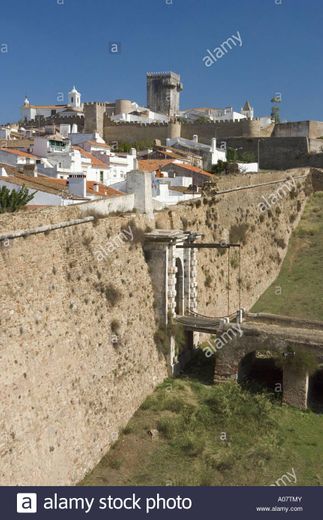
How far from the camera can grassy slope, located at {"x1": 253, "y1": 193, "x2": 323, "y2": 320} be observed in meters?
24.8

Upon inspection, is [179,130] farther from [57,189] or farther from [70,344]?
[70,344]

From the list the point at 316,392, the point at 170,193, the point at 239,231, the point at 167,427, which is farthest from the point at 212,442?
the point at 239,231

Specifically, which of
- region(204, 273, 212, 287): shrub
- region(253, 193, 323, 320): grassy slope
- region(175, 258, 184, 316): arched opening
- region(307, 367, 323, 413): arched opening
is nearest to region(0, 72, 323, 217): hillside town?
region(175, 258, 184, 316): arched opening

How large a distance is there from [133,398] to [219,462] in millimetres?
3041

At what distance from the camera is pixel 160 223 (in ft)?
64.7

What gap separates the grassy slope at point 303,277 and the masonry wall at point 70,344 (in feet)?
24.4

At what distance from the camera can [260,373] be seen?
19578 millimetres

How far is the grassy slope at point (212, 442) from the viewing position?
13.2m

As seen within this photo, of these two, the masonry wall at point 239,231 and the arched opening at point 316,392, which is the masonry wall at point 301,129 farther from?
the arched opening at point 316,392

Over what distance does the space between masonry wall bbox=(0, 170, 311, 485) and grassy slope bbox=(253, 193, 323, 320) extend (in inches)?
293

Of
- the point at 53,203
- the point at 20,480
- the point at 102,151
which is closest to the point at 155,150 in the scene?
the point at 102,151

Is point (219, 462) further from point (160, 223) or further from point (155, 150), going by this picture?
point (155, 150)

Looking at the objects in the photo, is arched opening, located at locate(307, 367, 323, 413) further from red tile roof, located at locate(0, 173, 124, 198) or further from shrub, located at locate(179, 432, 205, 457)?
red tile roof, located at locate(0, 173, 124, 198)

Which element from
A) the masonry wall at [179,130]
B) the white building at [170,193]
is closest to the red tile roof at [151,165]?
the white building at [170,193]
